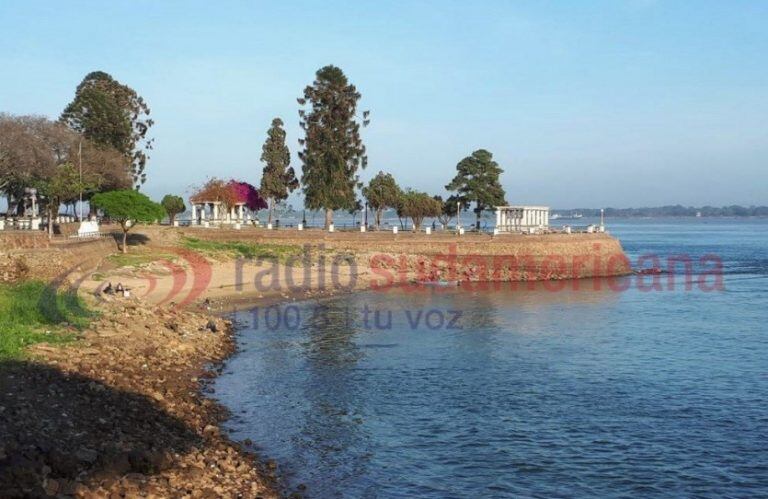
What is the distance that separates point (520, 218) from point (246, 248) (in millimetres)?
33199

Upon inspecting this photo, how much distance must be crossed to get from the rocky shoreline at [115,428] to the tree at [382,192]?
6211 centimetres

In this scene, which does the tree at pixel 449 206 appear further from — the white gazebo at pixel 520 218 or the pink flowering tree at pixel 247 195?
the pink flowering tree at pixel 247 195

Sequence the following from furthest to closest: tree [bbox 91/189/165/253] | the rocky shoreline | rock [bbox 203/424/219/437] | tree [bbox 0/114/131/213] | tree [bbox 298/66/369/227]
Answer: tree [bbox 298/66/369/227] → tree [bbox 0/114/131/213] → tree [bbox 91/189/165/253] → rock [bbox 203/424/219/437] → the rocky shoreline

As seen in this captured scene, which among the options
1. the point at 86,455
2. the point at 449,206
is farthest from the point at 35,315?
the point at 449,206

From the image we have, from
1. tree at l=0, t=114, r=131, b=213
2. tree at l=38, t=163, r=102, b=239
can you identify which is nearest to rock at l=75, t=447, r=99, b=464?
tree at l=38, t=163, r=102, b=239

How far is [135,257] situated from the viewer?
49.7 metres

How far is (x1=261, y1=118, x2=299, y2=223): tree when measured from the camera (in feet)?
275

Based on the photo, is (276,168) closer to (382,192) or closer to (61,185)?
(382,192)

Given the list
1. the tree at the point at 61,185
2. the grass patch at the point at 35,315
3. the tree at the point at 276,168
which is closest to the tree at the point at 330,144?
the tree at the point at 276,168

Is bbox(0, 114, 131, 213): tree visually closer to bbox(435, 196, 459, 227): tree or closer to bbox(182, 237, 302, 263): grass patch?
bbox(182, 237, 302, 263): grass patch

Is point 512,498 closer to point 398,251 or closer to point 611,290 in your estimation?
point 611,290

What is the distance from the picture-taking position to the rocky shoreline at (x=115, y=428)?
1259cm

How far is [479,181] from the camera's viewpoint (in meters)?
84.4

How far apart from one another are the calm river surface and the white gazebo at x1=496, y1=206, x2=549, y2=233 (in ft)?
117
